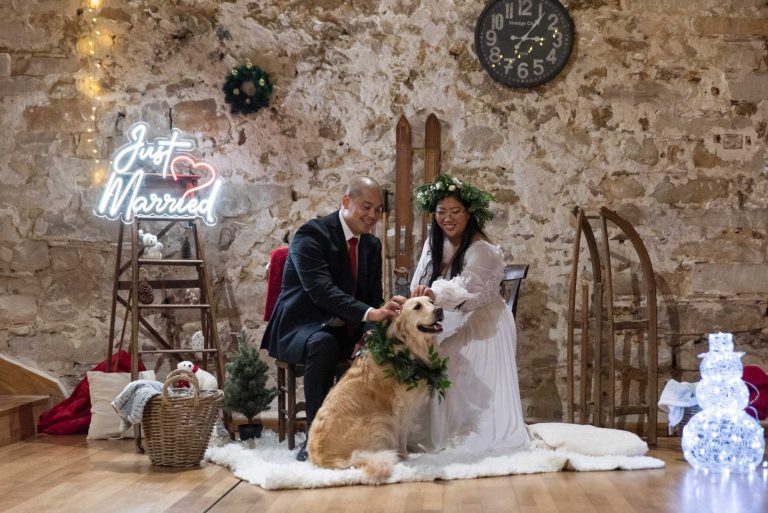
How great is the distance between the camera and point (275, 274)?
5.07 metres

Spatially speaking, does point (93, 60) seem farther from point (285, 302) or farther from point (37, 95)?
point (285, 302)

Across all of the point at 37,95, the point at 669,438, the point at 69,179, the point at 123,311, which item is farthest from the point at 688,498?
the point at 37,95

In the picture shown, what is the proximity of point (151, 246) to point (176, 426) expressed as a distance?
4.98 feet

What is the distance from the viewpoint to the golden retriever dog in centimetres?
389

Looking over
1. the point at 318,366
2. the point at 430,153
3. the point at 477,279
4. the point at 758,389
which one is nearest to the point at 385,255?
the point at 430,153

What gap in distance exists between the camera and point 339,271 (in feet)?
14.8

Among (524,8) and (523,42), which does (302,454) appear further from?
(524,8)

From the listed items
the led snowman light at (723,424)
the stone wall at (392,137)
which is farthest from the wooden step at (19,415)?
the led snowman light at (723,424)

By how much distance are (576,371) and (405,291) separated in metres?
1.32

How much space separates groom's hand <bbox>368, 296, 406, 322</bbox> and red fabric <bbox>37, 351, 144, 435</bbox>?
1956 mm

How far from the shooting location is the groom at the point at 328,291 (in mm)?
4246

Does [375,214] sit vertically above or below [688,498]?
above

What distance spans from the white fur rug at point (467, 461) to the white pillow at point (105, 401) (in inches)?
33.5

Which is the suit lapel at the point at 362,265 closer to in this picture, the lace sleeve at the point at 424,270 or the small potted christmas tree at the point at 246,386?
the lace sleeve at the point at 424,270
